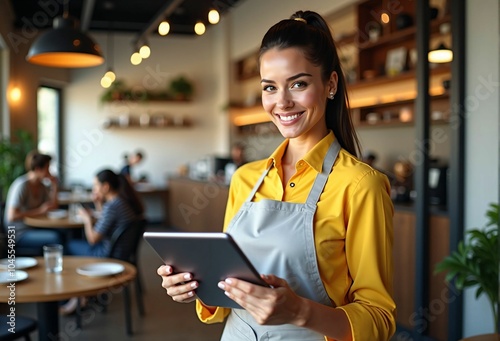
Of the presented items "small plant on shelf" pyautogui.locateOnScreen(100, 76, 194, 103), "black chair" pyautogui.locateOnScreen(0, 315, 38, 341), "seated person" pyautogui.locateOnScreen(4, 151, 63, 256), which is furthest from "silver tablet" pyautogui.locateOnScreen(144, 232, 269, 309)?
"small plant on shelf" pyautogui.locateOnScreen(100, 76, 194, 103)

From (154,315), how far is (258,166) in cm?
372

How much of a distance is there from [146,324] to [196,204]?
3.95 metres

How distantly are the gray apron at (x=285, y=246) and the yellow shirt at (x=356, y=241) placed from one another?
2cm

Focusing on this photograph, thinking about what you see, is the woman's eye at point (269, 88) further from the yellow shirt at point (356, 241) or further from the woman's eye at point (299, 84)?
the yellow shirt at point (356, 241)

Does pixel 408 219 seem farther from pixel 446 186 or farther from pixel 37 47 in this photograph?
pixel 37 47

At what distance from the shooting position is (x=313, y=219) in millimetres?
1260

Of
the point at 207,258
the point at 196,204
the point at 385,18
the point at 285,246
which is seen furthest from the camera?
the point at 196,204

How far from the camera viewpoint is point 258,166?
1.53 metres

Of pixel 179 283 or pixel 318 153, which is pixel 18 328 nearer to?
pixel 179 283

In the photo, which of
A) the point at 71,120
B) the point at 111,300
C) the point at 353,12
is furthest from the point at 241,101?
the point at 111,300

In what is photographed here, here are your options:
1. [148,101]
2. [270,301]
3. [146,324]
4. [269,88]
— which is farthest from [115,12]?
[270,301]

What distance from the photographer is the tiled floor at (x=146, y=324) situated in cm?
430

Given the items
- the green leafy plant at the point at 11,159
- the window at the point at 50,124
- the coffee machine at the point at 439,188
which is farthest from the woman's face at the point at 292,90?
the window at the point at 50,124

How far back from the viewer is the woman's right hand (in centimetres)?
123
